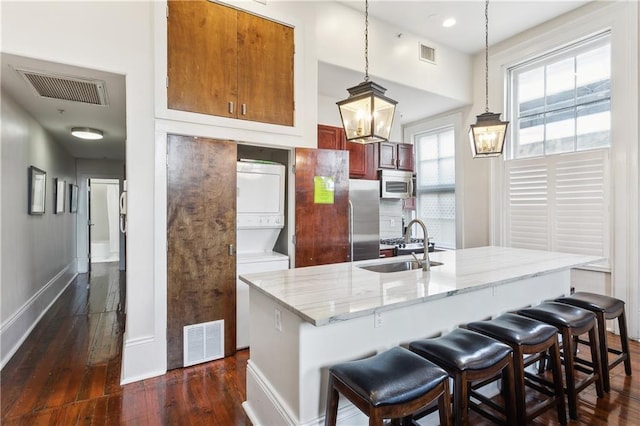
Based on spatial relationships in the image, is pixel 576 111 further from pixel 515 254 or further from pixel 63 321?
pixel 63 321

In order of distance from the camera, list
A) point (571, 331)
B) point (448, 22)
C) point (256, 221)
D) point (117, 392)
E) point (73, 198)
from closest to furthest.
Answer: point (571, 331)
point (117, 392)
point (256, 221)
point (448, 22)
point (73, 198)

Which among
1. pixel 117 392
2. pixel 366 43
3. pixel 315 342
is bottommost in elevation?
pixel 117 392

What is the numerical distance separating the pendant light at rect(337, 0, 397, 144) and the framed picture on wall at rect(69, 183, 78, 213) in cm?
621

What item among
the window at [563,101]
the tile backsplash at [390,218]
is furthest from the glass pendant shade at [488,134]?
the tile backsplash at [390,218]

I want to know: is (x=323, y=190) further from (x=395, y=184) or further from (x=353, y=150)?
(x=395, y=184)

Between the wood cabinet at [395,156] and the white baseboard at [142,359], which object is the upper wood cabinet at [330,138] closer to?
the wood cabinet at [395,156]

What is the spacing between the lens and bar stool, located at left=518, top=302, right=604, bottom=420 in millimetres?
2064

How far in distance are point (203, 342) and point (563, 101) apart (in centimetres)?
473

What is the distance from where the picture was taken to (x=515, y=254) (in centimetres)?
301

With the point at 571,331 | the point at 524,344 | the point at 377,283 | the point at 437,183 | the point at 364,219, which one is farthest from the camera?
the point at 437,183

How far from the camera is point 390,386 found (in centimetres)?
133

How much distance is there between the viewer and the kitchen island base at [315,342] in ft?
5.28

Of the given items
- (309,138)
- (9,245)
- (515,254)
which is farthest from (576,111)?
(9,245)

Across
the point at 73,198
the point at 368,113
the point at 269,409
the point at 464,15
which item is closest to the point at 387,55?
the point at 464,15
